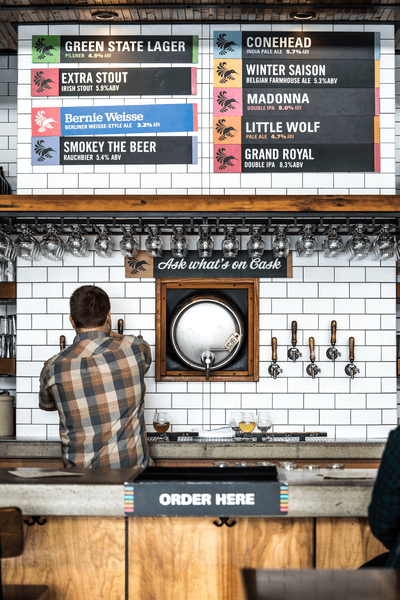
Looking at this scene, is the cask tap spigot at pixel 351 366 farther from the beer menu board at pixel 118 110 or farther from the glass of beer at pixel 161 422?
the beer menu board at pixel 118 110

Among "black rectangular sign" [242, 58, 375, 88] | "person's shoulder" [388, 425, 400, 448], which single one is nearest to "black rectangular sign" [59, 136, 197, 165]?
"black rectangular sign" [242, 58, 375, 88]

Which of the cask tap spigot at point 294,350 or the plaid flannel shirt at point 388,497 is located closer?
the plaid flannel shirt at point 388,497

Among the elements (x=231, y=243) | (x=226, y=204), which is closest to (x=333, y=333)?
(x=231, y=243)

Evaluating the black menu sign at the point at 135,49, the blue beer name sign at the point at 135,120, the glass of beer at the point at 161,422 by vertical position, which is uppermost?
the black menu sign at the point at 135,49

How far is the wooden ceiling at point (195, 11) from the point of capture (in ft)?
11.0

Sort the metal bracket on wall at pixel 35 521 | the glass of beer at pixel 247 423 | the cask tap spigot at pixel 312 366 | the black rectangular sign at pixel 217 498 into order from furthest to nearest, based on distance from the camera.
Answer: the cask tap spigot at pixel 312 366 → the glass of beer at pixel 247 423 → the metal bracket on wall at pixel 35 521 → the black rectangular sign at pixel 217 498

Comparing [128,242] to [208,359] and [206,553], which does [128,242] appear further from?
[206,553]

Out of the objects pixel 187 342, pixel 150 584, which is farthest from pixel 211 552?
pixel 187 342

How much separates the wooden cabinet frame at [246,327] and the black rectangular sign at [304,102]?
1124 mm

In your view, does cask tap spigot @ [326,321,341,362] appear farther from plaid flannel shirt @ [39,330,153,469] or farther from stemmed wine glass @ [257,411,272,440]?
plaid flannel shirt @ [39,330,153,469]

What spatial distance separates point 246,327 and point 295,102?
59.7 inches

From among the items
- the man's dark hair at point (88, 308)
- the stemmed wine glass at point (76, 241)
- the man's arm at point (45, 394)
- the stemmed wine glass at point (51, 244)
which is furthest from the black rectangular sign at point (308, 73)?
the man's arm at point (45, 394)

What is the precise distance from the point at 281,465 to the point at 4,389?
8.30 feet

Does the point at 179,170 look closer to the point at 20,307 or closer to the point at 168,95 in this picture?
the point at 168,95
